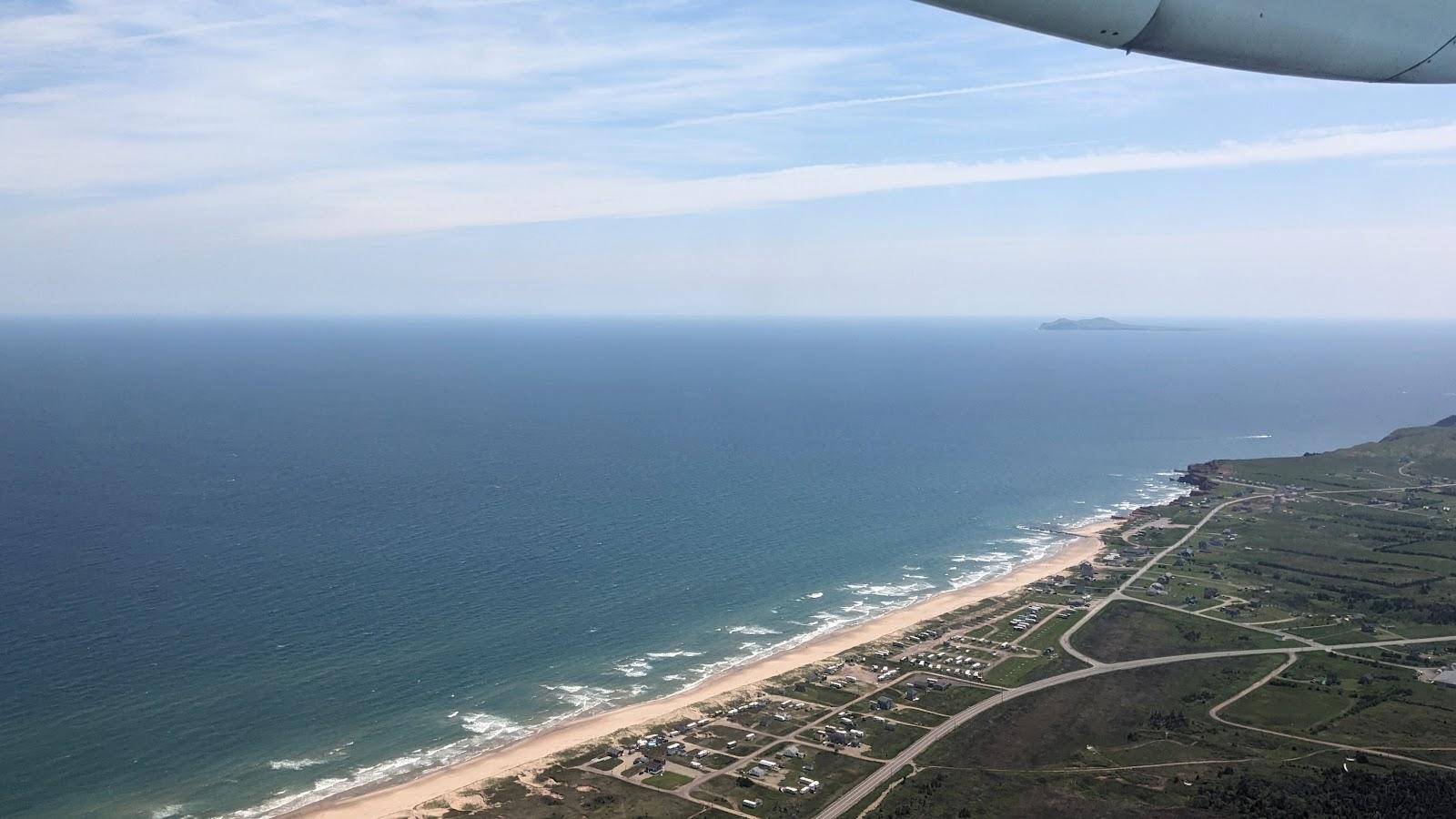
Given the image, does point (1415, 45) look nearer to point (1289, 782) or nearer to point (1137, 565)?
point (1289, 782)

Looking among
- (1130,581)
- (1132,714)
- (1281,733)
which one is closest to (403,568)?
(1132,714)

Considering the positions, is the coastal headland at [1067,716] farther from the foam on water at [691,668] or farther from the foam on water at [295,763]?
the foam on water at [295,763]

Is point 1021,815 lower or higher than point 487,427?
lower

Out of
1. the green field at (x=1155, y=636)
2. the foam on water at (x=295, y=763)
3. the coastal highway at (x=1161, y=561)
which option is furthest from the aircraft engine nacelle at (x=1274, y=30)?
the green field at (x=1155, y=636)

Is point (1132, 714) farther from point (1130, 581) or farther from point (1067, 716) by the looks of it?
point (1130, 581)

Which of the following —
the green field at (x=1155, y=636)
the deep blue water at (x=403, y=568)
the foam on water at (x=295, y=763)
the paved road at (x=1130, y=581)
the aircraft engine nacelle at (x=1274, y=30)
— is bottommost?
the green field at (x=1155, y=636)

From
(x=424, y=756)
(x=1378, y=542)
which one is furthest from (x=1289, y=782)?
(x=1378, y=542)

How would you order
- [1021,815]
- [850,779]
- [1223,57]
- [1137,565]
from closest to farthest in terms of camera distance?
[1223,57] → [1021,815] → [850,779] → [1137,565]
